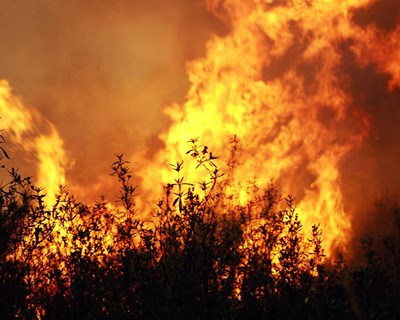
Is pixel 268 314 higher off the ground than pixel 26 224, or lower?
lower

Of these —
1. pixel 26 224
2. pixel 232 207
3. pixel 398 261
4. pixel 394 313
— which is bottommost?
pixel 394 313

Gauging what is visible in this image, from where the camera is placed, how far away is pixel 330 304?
29.4 feet

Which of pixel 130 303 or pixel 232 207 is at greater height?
pixel 232 207

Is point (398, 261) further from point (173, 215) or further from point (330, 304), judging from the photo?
point (173, 215)

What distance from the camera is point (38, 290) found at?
965cm

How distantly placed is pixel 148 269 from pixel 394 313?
4.16 meters

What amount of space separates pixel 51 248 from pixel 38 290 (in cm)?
115

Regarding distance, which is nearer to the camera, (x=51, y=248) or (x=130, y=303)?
(x=130, y=303)

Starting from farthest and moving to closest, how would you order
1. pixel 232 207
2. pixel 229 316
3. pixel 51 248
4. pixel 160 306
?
pixel 232 207 < pixel 51 248 < pixel 229 316 < pixel 160 306

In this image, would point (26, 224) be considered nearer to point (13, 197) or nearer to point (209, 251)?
point (13, 197)

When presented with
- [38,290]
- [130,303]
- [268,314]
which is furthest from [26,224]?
[268,314]

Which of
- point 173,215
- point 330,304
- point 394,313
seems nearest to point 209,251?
point 173,215

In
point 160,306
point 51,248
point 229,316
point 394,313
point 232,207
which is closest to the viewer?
point 394,313

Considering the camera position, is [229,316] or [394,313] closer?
[394,313]
